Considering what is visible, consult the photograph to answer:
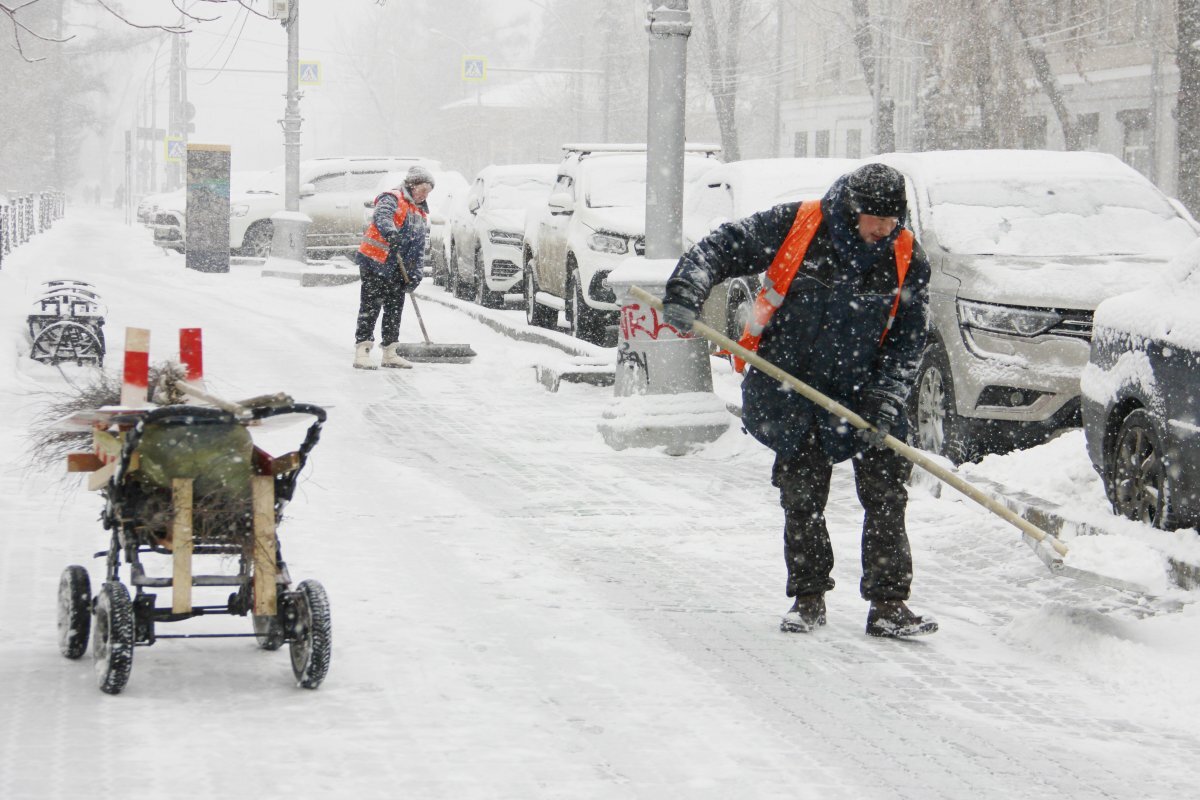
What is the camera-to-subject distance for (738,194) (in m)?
14.0

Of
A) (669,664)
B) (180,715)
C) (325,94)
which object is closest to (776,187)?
(669,664)

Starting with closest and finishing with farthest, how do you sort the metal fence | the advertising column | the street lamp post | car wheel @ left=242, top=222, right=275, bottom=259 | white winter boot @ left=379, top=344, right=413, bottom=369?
white winter boot @ left=379, top=344, right=413, bottom=369
the metal fence
the street lamp post
the advertising column
car wheel @ left=242, top=222, right=275, bottom=259

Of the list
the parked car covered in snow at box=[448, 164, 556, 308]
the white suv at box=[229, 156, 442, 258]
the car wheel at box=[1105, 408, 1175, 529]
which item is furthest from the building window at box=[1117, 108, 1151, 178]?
the car wheel at box=[1105, 408, 1175, 529]

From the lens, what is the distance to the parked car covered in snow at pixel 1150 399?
679 cm

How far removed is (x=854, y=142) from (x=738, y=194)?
41.3 metres

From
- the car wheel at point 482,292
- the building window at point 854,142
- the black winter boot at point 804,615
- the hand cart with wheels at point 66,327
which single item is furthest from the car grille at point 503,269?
the building window at point 854,142

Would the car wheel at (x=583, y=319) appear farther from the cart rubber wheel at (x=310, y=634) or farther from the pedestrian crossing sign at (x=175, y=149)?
the pedestrian crossing sign at (x=175, y=149)

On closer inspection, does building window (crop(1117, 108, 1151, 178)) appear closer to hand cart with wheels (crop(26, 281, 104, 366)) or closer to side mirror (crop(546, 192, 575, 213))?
side mirror (crop(546, 192, 575, 213))

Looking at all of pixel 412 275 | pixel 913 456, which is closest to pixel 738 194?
pixel 412 275

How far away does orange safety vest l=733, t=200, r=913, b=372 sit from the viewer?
19.6 ft

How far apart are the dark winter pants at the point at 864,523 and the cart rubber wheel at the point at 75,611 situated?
7.60 ft

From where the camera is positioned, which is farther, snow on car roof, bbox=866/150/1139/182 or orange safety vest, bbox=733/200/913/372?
snow on car roof, bbox=866/150/1139/182

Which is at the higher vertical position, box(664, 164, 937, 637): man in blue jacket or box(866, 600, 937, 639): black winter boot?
box(664, 164, 937, 637): man in blue jacket

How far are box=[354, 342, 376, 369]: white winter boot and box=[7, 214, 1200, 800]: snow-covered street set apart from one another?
4.59m
